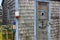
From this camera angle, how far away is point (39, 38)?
325 inches

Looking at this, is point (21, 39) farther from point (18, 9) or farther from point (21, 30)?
point (18, 9)

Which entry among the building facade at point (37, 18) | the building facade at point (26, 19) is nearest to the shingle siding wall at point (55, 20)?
the building facade at point (37, 18)

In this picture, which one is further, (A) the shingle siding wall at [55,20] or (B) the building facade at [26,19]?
(A) the shingle siding wall at [55,20]

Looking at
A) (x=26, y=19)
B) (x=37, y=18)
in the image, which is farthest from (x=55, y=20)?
(x=26, y=19)


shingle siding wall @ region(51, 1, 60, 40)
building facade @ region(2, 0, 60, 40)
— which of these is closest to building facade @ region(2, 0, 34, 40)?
building facade @ region(2, 0, 60, 40)

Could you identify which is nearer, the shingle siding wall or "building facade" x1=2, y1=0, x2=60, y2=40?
"building facade" x1=2, y1=0, x2=60, y2=40

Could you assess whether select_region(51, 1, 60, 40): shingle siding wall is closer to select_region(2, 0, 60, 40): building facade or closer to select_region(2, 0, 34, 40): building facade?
select_region(2, 0, 60, 40): building facade

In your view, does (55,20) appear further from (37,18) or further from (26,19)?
(26,19)

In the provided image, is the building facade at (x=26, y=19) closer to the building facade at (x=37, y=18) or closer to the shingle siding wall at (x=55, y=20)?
the building facade at (x=37, y=18)

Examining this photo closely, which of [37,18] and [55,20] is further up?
[37,18]

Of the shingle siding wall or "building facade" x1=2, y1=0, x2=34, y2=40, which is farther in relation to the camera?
the shingle siding wall

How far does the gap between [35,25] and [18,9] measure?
1103 mm

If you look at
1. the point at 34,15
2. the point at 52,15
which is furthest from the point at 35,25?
the point at 52,15

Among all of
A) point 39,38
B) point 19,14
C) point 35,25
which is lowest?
point 39,38
